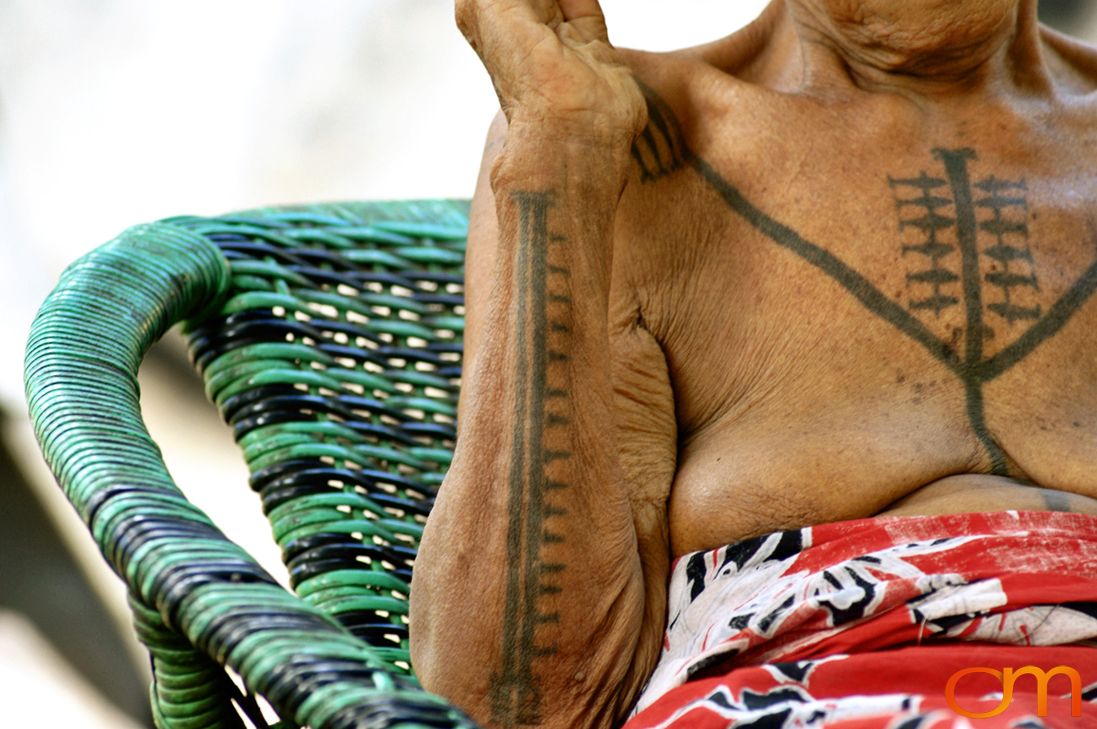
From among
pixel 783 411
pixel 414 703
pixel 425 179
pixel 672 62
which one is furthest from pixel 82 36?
pixel 414 703

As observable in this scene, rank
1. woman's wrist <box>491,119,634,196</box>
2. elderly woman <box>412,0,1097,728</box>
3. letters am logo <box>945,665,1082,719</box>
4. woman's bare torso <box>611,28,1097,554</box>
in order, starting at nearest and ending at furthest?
1. letters am logo <box>945,665,1082,719</box>
2. elderly woman <box>412,0,1097,728</box>
3. woman's wrist <box>491,119,634,196</box>
4. woman's bare torso <box>611,28,1097,554</box>

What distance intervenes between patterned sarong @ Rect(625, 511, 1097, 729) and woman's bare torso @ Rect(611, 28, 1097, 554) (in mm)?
103

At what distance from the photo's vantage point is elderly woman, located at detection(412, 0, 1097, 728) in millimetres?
1480

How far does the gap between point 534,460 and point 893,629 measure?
1.20 feet

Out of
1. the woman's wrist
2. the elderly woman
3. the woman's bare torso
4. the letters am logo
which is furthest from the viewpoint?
the woman's bare torso

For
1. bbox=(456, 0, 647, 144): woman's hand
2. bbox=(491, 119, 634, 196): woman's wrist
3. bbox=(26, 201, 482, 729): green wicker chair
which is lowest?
bbox=(26, 201, 482, 729): green wicker chair

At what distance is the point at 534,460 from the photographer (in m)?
1.57

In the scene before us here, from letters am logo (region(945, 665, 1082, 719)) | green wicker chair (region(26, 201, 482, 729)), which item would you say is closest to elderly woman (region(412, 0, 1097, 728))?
letters am logo (region(945, 665, 1082, 719))

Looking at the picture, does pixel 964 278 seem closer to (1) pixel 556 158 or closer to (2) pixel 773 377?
(2) pixel 773 377

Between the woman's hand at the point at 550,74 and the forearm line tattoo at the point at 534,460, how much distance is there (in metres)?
0.08

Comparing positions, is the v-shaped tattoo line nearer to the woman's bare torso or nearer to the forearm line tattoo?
the woman's bare torso

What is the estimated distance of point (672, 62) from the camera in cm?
186

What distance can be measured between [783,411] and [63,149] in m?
2.52

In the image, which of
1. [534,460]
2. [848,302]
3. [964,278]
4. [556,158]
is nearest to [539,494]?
[534,460]
